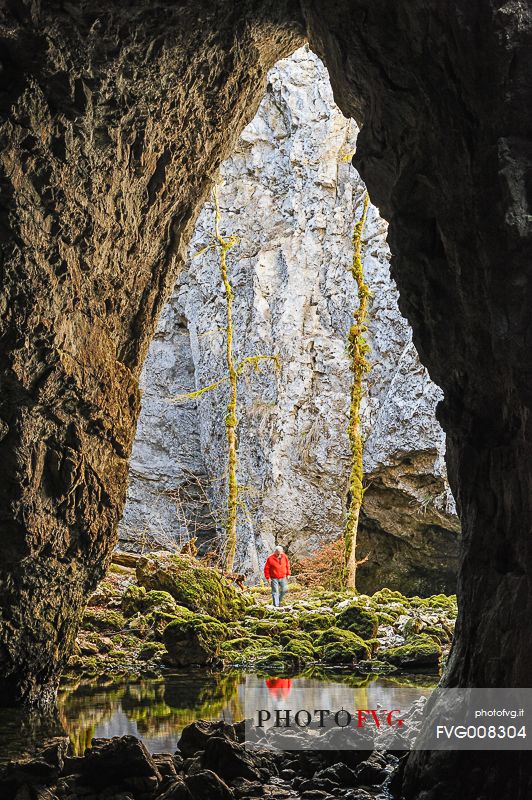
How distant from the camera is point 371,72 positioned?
598 cm

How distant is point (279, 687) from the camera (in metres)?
9.73

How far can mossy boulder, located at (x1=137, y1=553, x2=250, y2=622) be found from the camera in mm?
14141

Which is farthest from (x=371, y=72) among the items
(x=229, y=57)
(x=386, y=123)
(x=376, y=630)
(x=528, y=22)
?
(x=376, y=630)

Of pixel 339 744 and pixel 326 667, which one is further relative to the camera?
pixel 326 667

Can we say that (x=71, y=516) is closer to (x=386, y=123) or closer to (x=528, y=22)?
(x=386, y=123)

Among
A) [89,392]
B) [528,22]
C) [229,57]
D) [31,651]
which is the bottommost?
[31,651]

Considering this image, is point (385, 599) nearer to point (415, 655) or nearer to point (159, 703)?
point (415, 655)

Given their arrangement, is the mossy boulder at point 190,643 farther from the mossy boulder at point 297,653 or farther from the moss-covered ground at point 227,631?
the mossy boulder at point 297,653

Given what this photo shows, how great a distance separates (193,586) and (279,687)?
472cm

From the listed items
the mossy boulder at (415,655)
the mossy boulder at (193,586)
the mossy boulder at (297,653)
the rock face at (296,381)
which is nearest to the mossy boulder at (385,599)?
the mossy boulder at (193,586)

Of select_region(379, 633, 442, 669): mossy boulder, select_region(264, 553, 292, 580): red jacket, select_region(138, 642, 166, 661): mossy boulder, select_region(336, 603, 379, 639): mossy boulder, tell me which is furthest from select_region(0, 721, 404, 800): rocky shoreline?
select_region(264, 553, 292, 580): red jacket

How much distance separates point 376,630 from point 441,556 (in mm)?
12896

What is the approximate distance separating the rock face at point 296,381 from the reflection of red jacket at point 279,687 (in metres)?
14.1

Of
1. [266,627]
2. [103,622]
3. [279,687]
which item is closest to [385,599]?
[266,627]
